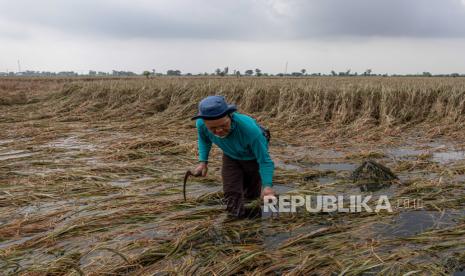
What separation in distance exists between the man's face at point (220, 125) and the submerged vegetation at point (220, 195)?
834mm

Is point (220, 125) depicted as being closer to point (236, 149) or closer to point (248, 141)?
point (248, 141)

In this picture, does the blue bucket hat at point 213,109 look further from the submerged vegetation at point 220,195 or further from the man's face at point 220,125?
the submerged vegetation at point 220,195

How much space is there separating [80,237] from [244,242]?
4.47 ft

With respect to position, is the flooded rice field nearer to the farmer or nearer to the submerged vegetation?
the submerged vegetation

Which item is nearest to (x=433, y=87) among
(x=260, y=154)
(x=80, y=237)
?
(x=260, y=154)

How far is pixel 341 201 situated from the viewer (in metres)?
4.04

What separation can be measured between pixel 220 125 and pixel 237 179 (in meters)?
0.74

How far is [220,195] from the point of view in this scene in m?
4.25

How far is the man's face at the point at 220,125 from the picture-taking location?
2.85 m

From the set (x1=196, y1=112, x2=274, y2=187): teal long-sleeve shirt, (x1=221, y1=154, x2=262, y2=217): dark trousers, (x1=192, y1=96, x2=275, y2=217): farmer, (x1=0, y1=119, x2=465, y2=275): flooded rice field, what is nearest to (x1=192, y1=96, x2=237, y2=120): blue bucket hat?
(x1=192, y1=96, x2=275, y2=217): farmer

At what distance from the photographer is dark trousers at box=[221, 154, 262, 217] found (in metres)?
3.45

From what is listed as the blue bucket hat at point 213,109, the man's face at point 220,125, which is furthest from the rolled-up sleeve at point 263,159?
the blue bucket hat at point 213,109

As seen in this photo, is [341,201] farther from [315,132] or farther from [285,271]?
[315,132]

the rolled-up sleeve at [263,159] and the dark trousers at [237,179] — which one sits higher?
the rolled-up sleeve at [263,159]
